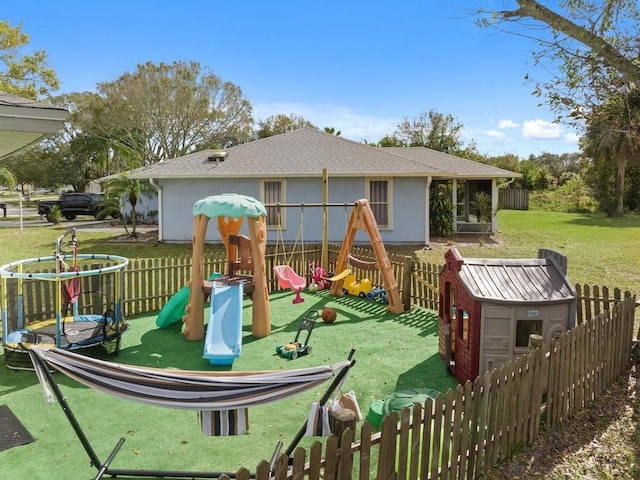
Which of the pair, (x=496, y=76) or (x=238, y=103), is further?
(x=238, y=103)

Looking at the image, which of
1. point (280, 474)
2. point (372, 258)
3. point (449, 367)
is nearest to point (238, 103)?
point (372, 258)

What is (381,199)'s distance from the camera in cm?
1881

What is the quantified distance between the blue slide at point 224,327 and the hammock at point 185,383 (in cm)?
333

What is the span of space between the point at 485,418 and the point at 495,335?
6.24 ft

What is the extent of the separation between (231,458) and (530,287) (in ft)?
13.7

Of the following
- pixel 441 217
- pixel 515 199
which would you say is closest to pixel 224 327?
pixel 441 217

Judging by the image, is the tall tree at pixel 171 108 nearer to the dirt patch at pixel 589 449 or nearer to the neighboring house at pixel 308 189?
the neighboring house at pixel 308 189

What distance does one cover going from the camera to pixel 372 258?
38.9 ft

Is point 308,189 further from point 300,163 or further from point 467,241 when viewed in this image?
point 467,241

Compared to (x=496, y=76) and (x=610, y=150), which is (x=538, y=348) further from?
(x=610, y=150)

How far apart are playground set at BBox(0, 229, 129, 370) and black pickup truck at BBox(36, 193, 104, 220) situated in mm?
27392

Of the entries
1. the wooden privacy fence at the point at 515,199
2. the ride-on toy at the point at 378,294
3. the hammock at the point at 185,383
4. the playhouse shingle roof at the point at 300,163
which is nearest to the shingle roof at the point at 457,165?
the playhouse shingle roof at the point at 300,163

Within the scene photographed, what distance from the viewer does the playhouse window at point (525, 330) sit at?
596 centimetres

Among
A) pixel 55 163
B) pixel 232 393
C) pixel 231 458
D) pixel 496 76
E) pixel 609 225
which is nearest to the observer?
pixel 232 393
